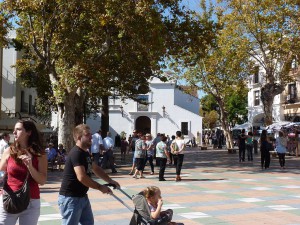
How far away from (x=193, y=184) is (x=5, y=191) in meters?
8.97

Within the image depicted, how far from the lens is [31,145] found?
14.1 ft

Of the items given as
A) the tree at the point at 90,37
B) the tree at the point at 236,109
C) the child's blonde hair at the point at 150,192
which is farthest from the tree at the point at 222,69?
the tree at the point at 236,109

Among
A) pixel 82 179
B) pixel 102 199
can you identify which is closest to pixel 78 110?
pixel 102 199

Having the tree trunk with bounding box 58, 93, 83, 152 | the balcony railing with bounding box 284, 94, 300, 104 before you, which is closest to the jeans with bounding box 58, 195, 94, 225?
the tree trunk with bounding box 58, 93, 83, 152

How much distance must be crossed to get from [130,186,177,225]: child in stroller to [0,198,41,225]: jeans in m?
1.47

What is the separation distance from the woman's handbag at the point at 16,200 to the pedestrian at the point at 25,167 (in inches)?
2.1

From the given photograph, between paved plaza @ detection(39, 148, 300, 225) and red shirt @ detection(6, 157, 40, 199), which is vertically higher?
red shirt @ detection(6, 157, 40, 199)

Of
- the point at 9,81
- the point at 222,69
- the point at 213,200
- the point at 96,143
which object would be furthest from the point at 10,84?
the point at 213,200

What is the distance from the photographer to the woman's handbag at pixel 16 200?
13.3 ft

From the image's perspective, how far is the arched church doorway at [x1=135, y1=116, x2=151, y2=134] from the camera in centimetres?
4809

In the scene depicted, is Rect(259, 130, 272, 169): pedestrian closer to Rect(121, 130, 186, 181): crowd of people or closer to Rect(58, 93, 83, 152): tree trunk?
Rect(121, 130, 186, 181): crowd of people

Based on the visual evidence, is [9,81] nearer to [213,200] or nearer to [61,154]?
[61,154]

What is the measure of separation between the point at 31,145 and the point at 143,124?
4488cm

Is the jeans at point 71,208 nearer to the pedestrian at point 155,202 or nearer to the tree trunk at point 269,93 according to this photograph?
the pedestrian at point 155,202
